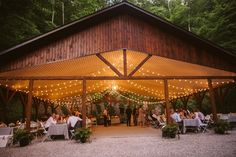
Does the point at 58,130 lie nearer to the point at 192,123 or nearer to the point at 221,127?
the point at 192,123

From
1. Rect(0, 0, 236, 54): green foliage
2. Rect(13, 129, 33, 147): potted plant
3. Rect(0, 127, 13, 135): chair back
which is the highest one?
Rect(0, 0, 236, 54): green foliage

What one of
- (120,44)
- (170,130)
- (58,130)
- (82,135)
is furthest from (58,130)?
(170,130)

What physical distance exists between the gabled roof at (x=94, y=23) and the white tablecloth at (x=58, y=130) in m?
3.42

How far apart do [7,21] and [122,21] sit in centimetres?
682

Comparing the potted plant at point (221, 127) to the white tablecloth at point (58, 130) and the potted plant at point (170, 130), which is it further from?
the white tablecloth at point (58, 130)

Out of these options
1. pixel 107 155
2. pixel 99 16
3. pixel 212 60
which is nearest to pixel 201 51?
pixel 212 60

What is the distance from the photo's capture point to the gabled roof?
9.30m

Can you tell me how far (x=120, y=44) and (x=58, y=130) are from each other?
4.65m

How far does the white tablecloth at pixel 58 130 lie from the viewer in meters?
10.1

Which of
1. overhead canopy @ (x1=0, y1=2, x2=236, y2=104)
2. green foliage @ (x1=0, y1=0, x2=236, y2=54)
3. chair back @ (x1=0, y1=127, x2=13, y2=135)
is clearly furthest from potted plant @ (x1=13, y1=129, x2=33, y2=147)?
green foliage @ (x1=0, y1=0, x2=236, y2=54)

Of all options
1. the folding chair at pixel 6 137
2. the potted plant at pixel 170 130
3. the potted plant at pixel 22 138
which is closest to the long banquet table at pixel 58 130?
the potted plant at pixel 22 138

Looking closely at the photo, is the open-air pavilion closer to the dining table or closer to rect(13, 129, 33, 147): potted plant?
rect(13, 129, 33, 147): potted plant

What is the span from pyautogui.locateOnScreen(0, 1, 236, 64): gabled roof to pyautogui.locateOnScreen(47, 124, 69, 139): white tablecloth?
11.2 feet

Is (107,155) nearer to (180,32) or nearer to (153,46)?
(153,46)
